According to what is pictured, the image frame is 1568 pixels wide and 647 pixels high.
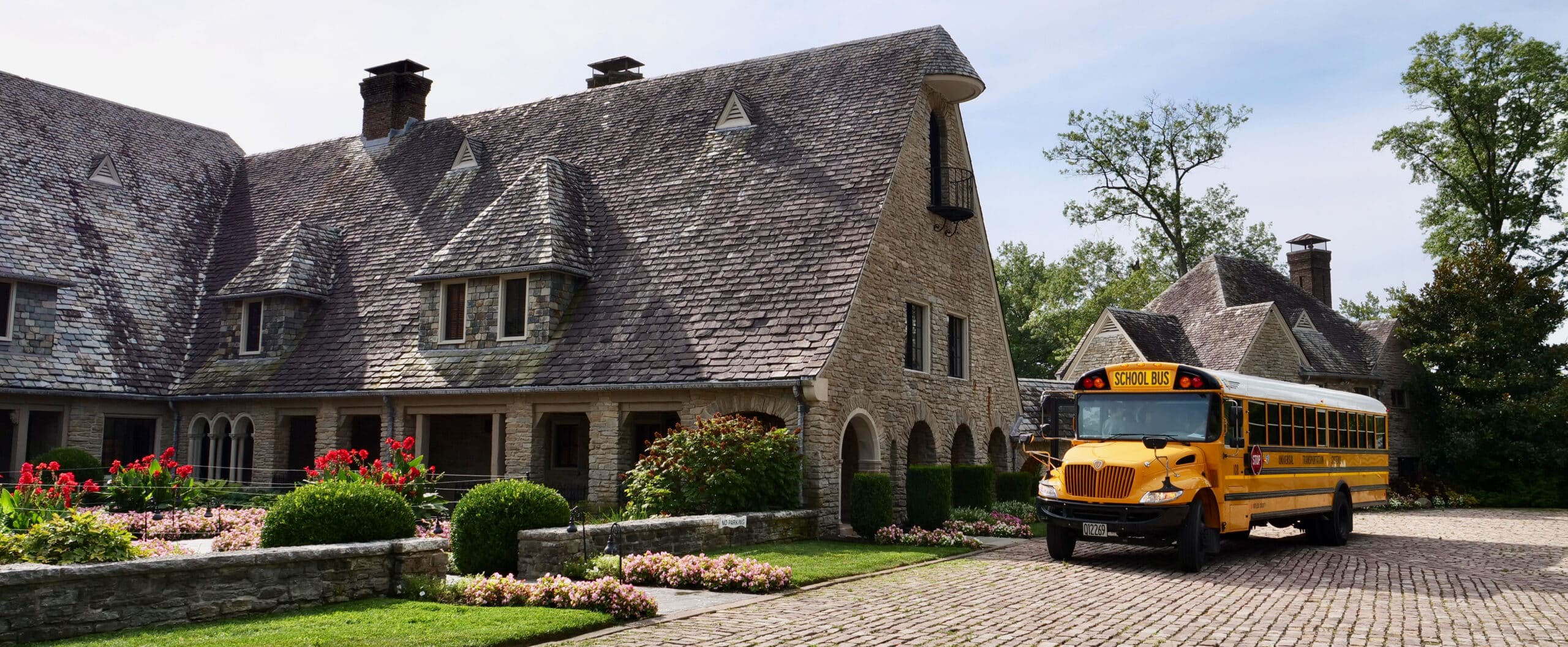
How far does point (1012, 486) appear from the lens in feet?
74.1

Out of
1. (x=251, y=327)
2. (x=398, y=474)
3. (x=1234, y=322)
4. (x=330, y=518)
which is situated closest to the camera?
(x=330, y=518)

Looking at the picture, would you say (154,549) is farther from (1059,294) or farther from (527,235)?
(1059,294)

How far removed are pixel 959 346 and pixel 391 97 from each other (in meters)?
15.4

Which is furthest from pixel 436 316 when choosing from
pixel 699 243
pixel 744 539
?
pixel 744 539

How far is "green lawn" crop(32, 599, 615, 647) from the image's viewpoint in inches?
329

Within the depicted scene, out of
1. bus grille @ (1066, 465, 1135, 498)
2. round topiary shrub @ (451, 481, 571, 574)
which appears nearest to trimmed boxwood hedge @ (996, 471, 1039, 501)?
bus grille @ (1066, 465, 1135, 498)

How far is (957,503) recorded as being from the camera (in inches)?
802

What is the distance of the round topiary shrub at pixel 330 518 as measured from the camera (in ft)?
36.2

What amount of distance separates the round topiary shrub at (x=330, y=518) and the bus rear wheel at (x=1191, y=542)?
9.18 metres

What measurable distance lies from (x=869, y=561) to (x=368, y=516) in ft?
19.8

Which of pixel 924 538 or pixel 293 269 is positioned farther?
pixel 293 269

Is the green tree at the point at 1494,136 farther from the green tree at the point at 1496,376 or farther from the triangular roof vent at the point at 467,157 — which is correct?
the triangular roof vent at the point at 467,157

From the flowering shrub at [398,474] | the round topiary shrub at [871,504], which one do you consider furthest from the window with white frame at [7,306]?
the round topiary shrub at [871,504]

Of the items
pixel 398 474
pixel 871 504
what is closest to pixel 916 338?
pixel 871 504
